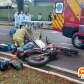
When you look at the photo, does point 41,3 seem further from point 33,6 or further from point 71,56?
point 71,56

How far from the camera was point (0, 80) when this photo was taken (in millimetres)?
8539

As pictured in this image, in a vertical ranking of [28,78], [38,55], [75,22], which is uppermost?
[75,22]

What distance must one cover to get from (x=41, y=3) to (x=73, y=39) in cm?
2507

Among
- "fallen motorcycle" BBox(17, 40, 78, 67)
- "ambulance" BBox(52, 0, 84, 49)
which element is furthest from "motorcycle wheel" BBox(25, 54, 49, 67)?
"ambulance" BBox(52, 0, 84, 49)

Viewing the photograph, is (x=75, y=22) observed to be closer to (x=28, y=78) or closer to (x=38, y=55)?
(x=38, y=55)

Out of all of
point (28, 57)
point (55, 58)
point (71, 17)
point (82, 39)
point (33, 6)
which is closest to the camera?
point (28, 57)

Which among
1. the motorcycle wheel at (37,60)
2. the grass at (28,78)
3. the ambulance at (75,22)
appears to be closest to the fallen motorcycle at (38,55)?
the motorcycle wheel at (37,60)

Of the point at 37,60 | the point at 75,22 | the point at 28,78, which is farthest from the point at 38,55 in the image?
the point at 75,22

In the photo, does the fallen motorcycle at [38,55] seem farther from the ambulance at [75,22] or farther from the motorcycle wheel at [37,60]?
the ambulance at [75,22]

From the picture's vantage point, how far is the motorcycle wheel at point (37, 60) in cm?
1033

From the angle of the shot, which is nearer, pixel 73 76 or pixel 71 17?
pixel 73 76

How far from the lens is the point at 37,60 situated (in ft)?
34.7

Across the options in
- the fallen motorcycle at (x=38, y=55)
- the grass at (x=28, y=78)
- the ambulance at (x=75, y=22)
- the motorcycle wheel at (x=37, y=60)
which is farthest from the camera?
the ambulance at (x=75, y=22)

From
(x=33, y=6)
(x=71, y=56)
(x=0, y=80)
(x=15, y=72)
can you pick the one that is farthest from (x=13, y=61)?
(x=33, y=6)
